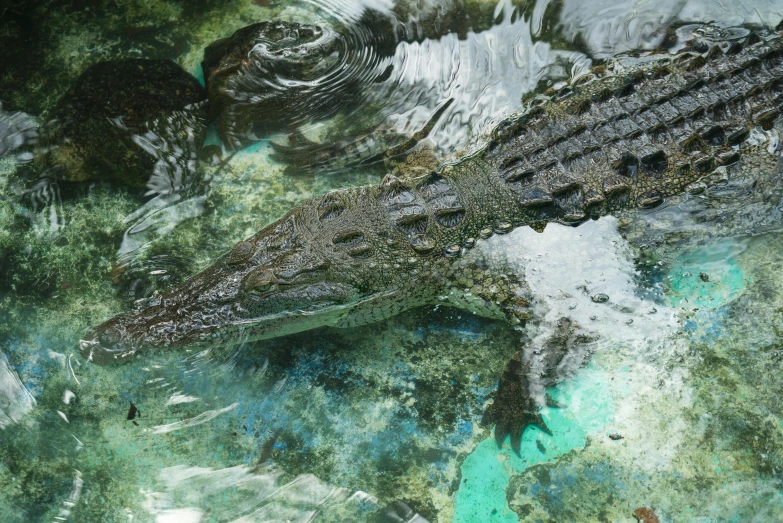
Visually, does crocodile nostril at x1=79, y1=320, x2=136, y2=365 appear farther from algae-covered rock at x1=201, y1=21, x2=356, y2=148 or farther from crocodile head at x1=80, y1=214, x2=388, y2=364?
algae-covered rock at x1=201, y1=21, x2=356, y2=148

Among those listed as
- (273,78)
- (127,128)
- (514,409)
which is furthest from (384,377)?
(127,128)

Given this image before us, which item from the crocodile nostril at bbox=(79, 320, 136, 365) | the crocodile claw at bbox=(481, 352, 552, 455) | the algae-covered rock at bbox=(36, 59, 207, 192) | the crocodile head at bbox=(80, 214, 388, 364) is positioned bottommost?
the crocodile claw at bbox=(481, 352, 552, 455)

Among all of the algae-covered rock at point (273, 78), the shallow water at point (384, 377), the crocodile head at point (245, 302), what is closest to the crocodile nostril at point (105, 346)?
the crocodile head at point (245, 302)

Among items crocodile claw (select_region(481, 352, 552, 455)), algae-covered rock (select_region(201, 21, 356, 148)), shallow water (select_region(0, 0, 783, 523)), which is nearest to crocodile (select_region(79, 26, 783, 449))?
crocodile claw (select_region(481, 352, 552, 455))

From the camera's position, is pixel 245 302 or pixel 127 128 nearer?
pixel 245 302

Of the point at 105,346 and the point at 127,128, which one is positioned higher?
the point at 127,128

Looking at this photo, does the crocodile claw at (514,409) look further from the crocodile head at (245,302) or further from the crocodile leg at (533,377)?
the crocodile head at (245,302)

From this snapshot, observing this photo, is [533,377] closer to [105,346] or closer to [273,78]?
[105,346]
